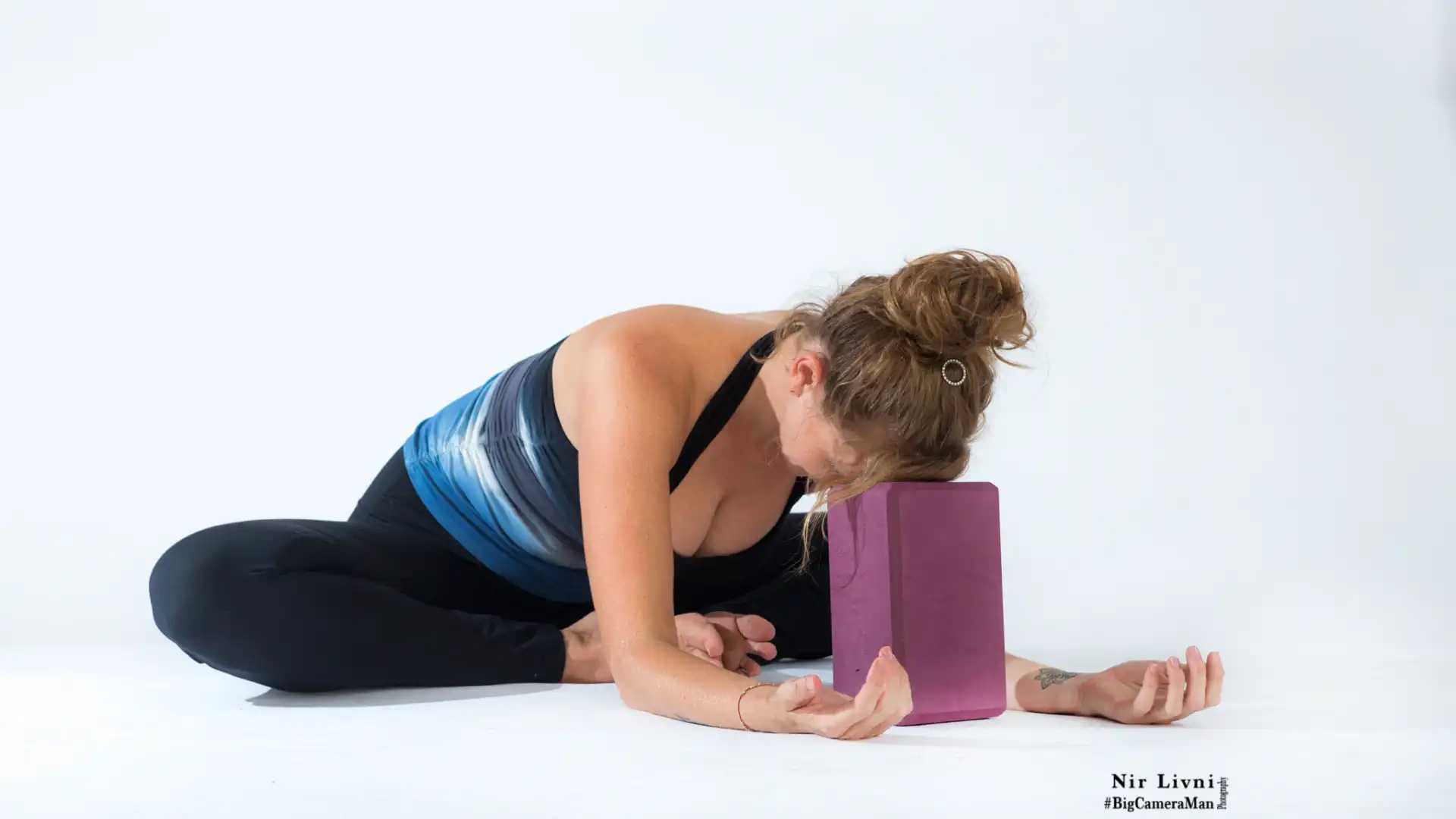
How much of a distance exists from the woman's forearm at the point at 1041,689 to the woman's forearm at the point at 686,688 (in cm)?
42

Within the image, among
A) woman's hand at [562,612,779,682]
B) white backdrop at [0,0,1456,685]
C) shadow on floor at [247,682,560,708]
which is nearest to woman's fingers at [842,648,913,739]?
woman's hand at [562,612,779,682]

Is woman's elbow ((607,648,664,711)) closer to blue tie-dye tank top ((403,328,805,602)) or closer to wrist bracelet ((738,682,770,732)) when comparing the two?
wrist bracelet ((738,682,770,732))

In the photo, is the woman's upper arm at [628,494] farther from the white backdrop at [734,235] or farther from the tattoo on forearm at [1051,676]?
the white backdrop at [734,235]

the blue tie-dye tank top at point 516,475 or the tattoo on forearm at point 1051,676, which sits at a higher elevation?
the blue tie-dye tank top at point 516,475

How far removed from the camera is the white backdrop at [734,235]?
3.31 metres

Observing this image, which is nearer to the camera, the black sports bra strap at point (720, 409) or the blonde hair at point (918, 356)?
the blonde hair at point (918, 356)

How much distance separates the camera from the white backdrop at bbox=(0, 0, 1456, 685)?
10.9 feet

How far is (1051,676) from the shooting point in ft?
5.43

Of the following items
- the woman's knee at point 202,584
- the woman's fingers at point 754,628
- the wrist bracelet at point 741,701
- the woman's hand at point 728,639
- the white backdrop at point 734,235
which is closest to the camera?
the wrist bracelet at point 741,701

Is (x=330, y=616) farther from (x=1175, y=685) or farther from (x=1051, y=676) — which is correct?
(x=1175, y=685)

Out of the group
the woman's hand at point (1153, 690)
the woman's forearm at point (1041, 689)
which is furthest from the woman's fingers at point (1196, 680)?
the woman's forearm at point (1041, 689)

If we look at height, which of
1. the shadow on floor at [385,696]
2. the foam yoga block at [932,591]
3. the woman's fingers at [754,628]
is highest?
the foam yoga block at [932,591]

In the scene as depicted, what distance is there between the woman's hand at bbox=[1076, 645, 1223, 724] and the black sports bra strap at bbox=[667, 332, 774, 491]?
60 cm

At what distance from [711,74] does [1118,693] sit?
2.64 metres
